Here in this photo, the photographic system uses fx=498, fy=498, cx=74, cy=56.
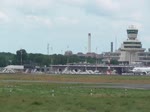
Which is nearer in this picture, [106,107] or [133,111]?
[133,111]

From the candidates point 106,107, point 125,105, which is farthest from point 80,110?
point 125,105

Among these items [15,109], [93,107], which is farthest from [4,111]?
[93,107]

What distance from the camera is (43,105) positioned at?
31.5 m

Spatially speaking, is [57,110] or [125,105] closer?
[57,110]

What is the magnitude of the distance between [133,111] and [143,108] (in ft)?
7.12

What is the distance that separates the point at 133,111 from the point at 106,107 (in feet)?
9.49

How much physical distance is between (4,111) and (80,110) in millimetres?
4400

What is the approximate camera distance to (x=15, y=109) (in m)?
28.6

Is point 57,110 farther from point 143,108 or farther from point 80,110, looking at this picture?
point 143,108

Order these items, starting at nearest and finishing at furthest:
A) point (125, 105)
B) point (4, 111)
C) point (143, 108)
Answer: point (4, 111)
point (143, 108)
point (125, 105)

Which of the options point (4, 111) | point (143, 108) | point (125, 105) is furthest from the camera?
point (125, 105)

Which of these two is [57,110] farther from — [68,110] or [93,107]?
[93,107]

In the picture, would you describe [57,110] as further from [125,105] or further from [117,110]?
[125,105]

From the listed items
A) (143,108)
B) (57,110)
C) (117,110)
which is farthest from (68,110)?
(143,108)
